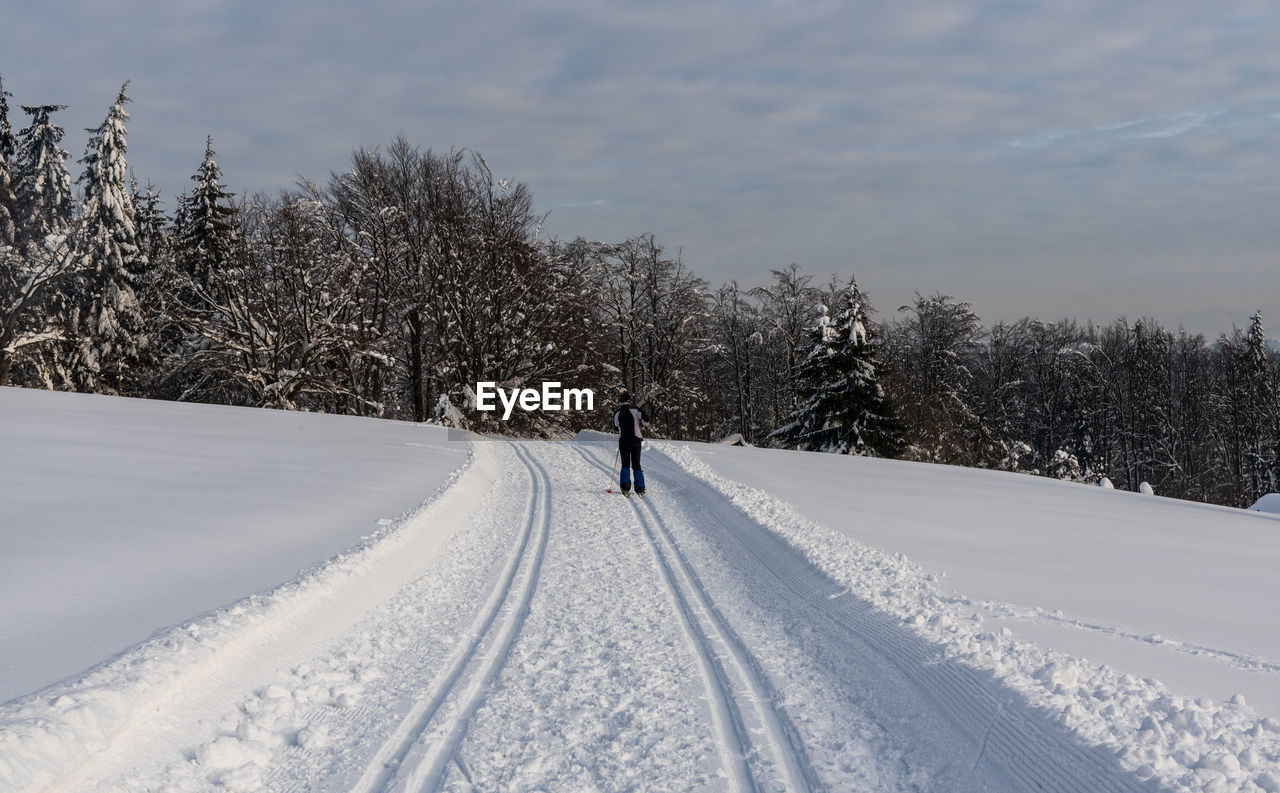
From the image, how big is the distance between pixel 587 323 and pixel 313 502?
27018 mm

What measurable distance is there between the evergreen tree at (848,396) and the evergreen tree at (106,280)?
1257 inches

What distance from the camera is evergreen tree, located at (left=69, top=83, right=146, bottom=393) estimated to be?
3256 cm

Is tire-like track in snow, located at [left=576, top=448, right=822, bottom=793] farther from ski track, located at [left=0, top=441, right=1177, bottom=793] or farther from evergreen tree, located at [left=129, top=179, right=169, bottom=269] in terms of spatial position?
evergreen tree, located at [left=129, top=179, right=169, bottom=269]

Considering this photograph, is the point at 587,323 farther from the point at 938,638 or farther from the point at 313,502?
the point at 938,638

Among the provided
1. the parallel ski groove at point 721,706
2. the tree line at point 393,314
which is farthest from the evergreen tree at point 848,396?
the parallel ski groove at point 721,706

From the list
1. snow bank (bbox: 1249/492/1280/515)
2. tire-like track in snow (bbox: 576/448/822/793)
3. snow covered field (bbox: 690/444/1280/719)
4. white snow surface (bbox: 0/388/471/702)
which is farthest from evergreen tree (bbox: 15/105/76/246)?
snow bank (bbox: 1249/492/1280/515)

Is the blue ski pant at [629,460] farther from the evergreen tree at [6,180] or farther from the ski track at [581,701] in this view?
the evergreen tree at [6,180]

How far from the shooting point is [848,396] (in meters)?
31.6

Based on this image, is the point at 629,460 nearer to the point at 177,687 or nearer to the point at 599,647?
the point at 599,647

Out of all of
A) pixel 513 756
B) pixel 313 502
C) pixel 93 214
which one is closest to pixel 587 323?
pixel 93 214

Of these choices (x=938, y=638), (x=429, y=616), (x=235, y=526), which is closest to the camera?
(x=938, y=638)

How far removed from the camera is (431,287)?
34.9m

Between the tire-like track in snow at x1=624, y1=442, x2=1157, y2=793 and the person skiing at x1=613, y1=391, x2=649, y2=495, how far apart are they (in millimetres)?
5545

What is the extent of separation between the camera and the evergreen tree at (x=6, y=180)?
31850 millimetres
